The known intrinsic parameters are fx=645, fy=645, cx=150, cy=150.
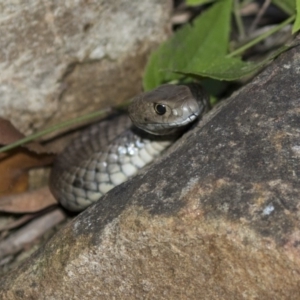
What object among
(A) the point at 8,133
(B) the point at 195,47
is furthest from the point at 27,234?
(B) the point at 195,47

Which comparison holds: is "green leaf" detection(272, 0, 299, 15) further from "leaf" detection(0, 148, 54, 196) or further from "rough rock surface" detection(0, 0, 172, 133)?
"leaf" detection(0, 148, 54, 196)

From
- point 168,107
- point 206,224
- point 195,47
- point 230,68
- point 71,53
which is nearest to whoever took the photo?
point 206,224

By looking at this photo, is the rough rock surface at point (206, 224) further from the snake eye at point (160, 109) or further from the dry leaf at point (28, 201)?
the dry leaf at point (28, 201)

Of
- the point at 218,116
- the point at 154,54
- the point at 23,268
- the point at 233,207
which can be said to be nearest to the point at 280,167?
the point at 233,207

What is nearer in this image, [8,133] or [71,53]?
[8,133]

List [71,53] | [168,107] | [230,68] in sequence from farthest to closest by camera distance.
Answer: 1. [71,53]
2. [168,107]
3. [230,68]

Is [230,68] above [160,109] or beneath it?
above

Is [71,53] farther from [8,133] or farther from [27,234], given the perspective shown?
[27,234]
